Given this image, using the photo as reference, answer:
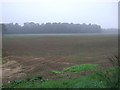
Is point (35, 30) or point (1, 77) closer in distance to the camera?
point (1, 77)

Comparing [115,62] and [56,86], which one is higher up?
[115,62]

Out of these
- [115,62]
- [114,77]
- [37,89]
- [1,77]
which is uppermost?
[115,62]

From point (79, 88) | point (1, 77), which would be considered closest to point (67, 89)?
point (79, 88)

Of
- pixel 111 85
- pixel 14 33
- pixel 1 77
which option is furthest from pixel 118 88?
→ pixel 14 33

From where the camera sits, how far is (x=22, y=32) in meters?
68.6

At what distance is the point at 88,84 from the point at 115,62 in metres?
1.06

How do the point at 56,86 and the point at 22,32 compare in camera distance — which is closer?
the point at 56,86

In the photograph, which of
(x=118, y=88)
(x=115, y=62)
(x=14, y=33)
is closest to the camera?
(x=118, y=88)

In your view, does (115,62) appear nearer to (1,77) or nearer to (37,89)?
(37,89)

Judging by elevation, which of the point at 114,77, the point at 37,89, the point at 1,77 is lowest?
the point at 1,77

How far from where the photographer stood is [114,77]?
4914mm

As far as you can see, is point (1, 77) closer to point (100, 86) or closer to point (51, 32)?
point (100, 86)

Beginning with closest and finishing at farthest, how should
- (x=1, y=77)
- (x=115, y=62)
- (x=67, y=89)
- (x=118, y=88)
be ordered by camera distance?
(x=118, y=88), (x=115, y=62), (x=67, y=89), (x=1, y=77)

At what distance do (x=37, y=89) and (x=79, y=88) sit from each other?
46.1 inches
